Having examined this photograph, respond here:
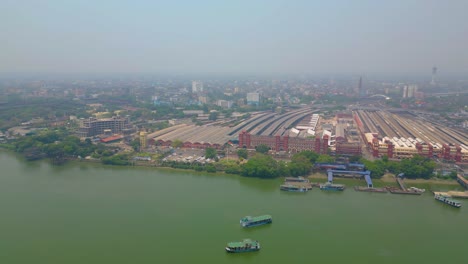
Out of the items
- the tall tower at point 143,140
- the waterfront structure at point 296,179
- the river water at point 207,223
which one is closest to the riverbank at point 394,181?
the waterfront structure at point 296,179

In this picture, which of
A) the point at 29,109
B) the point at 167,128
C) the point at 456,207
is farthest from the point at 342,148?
the point at 29,109

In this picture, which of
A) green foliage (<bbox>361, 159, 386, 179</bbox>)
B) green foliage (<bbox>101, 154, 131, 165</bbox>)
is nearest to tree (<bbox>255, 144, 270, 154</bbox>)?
green foliage (<bbox>361, 159, 386, 179</bbox>)

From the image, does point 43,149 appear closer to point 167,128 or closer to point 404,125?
point 167,128

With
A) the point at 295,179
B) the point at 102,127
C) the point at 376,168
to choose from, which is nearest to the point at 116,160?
the point at 102,127

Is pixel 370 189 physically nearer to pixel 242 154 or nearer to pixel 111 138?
pixel 242 154

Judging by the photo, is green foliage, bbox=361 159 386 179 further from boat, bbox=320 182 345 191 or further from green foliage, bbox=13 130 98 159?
green foliage, bbox=13 130 98 159

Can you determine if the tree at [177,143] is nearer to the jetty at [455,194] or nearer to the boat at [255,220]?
the boat at [255,220]
